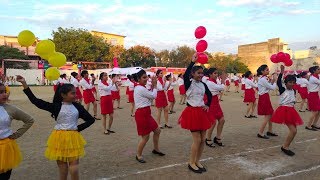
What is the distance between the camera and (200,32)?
23.9 ft

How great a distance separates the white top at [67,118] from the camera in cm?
415

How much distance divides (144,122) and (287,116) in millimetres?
3042

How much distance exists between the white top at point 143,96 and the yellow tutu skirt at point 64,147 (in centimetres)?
210

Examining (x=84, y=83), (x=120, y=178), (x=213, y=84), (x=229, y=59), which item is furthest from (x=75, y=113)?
(x=229, y=59)

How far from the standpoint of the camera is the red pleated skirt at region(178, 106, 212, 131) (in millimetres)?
5441

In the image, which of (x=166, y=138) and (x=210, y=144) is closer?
(x=210, y=144)

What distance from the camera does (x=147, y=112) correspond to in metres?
6.12

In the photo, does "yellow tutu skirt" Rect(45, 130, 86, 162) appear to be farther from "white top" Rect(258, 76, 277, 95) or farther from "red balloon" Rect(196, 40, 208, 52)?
"white top" Rect(258, 76, 277, 95)

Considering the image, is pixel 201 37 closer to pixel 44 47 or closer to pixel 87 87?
pixel 44 47

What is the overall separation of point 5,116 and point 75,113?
0.85 meters

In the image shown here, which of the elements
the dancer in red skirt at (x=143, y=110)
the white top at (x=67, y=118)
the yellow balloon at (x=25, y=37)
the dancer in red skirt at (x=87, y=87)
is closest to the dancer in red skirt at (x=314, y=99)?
the dancer in red skirt at (x=143, y=110)

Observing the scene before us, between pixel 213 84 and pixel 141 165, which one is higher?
pixel 213 84

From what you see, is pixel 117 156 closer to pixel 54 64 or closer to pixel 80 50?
pixel 54 64

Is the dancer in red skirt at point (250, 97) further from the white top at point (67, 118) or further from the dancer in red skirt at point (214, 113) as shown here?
the white top at point (67, 118)
